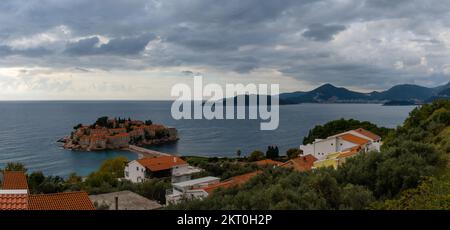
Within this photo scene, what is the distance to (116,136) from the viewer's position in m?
55.9

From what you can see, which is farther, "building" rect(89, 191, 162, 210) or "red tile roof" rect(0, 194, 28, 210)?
"building" rect(89, 191, 162, 210)

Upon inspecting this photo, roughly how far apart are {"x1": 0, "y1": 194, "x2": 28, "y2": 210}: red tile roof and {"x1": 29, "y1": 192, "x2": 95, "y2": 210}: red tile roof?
2841 mm

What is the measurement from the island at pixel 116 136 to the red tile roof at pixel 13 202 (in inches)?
2009

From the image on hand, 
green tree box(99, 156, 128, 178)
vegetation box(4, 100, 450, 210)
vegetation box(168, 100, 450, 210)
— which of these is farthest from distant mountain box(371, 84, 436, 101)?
vegetation box(168, 100, 450, 210)

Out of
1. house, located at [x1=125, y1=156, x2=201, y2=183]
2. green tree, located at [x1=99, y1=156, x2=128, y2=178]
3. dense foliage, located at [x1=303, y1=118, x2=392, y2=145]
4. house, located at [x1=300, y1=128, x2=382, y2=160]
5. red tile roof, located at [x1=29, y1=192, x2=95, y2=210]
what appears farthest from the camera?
dense foliage, located at [x1=303, y1=118, x2=392, y2=145]

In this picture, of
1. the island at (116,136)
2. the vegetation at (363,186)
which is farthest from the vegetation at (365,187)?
the island at (116,136)

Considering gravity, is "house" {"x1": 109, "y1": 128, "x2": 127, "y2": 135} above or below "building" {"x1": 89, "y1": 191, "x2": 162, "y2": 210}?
below

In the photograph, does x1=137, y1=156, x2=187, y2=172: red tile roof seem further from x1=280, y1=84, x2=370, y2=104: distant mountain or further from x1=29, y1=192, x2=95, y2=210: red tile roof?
x1=280, y1=84, x2=370, y2=104: distant mountain

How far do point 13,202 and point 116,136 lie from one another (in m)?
53.1

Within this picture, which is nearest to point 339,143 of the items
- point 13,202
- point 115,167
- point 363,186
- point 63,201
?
point 115,167

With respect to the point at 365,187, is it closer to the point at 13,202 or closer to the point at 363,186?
the point at 363,186

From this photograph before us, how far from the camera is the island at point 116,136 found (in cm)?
5419

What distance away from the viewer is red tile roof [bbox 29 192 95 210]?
7.32 m
